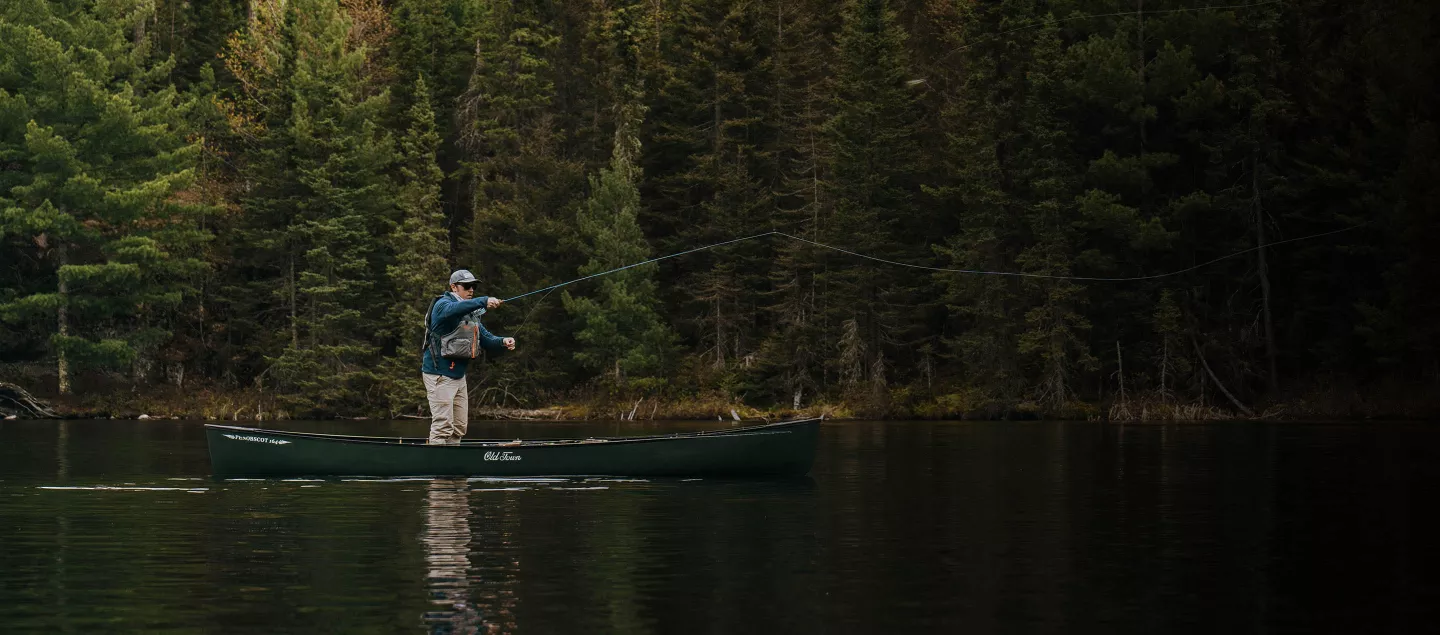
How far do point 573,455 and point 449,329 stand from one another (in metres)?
2.54

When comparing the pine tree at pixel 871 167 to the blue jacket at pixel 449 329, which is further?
the pine tree at pixel 871 167

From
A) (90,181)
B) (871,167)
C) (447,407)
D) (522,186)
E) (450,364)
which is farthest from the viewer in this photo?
(522,186)

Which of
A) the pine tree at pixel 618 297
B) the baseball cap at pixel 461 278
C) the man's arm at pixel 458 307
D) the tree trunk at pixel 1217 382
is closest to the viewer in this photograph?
the man's arm at pixel 458 307

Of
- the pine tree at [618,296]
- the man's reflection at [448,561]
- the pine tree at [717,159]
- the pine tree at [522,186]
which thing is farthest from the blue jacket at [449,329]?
the pine tree at [717,159]

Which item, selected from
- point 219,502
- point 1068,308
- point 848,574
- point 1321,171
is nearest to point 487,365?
point 1068,308

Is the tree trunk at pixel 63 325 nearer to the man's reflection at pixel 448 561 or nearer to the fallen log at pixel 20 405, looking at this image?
the fallen log at pixel 20 405

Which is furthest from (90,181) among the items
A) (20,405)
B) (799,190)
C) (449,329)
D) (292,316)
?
(449,329)

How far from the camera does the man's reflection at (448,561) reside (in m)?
10.7

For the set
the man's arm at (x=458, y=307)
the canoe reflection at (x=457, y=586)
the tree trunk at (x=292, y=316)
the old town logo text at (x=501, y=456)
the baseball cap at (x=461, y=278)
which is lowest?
the canoe reflection at (x=457, y=586)

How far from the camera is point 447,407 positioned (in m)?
23.9

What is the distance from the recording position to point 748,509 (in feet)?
61.9

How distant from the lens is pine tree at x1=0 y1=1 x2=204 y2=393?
56.5 metres

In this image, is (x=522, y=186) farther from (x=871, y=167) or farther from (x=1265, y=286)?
(x=1265, y=286)

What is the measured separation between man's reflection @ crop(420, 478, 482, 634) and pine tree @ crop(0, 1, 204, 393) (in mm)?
39252
